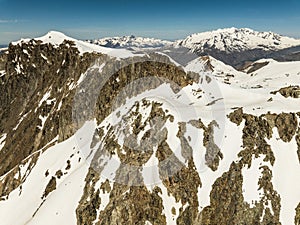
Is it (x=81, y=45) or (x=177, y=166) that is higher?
(x=81, y=45)

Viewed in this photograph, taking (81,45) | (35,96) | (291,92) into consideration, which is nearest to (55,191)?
(291,92)

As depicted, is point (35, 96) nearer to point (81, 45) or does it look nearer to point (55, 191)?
point (81, 45)

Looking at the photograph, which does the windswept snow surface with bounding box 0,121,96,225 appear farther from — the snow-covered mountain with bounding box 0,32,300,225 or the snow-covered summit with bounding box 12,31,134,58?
the snow-covered summit with bounding box 12,31,134,58

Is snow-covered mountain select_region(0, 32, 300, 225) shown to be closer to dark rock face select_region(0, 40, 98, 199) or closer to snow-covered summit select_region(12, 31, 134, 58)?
dark rock face select_region(0, 40, 98, 199)

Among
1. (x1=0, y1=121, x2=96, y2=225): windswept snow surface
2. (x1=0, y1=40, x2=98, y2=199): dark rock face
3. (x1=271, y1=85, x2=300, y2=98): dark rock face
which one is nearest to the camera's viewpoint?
(x1=0, y1=121, x2=96, y2=225): windswept snow surface

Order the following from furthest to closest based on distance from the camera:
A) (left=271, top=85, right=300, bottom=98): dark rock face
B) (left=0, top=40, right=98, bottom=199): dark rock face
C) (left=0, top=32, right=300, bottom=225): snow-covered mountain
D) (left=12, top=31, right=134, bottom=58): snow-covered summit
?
(left=12, top=31, right=134, bottom=58): snow-covered summit → (left=0, top=40, right=98, bottom=199): dark rock face → (left=271, top=85, right=300, bottom=98): dark rock face → (left=0, top=32, right=300, bottom=225): snow-covered mountain

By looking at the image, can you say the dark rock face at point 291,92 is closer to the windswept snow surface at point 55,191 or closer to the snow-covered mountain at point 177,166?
the snow-covered mountain at point 177,166

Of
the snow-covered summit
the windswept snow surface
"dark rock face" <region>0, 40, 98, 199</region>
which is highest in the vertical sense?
the snow-covered summit

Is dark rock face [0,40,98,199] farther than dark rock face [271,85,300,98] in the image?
Yes

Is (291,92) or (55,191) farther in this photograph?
(55,191)

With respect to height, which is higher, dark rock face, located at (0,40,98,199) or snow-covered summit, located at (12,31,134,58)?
snow-covered summit, located at (12,31,134,58)

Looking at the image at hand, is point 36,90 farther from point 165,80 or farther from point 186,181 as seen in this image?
point 186,181

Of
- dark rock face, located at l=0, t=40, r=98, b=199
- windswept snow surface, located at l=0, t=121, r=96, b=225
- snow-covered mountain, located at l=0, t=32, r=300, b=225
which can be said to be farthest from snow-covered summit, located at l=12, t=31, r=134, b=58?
windswept snow surface, located at l=0, t=121, r=96, b=225
